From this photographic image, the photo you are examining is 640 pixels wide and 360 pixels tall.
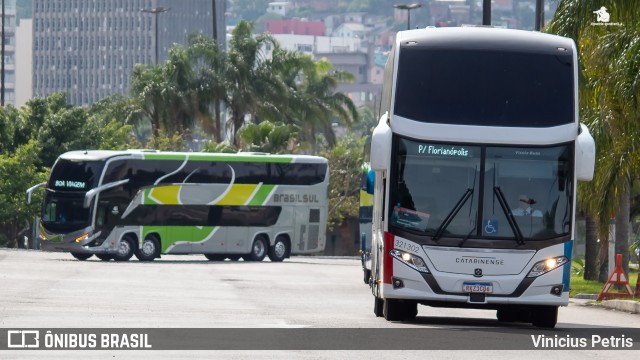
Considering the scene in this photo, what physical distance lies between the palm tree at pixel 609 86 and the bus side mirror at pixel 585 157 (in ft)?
16.5

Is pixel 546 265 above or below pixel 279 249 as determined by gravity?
above

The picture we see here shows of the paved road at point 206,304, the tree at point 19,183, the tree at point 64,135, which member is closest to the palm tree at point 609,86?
the paved road at point 206,304

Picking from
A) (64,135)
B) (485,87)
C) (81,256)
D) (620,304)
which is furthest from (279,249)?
(485,87)

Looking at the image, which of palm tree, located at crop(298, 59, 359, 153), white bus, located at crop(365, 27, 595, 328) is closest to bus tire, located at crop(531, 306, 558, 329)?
white bus, located at crop(365, 27, 595, 328)

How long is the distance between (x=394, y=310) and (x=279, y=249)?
119ft

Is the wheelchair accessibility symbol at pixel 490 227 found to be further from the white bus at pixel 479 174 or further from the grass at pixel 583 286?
the grass at pixel 583 286

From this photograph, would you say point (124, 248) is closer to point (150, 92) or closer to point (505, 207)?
point (150, 92)

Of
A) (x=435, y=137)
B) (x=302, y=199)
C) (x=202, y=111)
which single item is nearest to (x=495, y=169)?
(x=435, y=137)

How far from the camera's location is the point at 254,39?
257ft

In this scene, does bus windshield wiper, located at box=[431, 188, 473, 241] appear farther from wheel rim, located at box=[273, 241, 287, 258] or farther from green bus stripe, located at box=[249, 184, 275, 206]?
wheel rim, located at box=[273, 241, 287, 258]

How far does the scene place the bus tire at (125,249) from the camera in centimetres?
5394

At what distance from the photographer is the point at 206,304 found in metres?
26.8

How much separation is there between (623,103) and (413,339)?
10.2 meters

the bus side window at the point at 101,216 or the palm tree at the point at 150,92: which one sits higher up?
the palm tree at the point at 150,92
